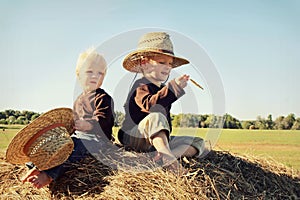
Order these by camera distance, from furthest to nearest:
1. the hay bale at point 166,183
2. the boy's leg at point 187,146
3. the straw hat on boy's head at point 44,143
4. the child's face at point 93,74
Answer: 1. the child's face at point 93,74
2. the boy's leg at point 187,146
3. the straw hat on boy's head at point 44,143
4. the hay bale at point 166,183

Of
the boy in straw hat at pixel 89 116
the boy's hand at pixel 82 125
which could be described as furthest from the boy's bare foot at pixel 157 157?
the boy's hand at pixel 82 125

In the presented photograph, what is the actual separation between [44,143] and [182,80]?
40.5 inches

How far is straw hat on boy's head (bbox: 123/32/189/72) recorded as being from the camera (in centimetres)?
319

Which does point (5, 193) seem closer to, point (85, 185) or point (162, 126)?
point (85, 185)

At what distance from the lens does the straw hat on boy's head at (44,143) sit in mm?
2746

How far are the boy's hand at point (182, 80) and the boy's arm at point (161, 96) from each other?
20mm

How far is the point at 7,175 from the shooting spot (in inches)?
128

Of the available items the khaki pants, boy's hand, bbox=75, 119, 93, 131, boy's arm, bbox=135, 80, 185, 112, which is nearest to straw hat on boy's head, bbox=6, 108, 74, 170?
boy's hand, bbox=75, 119, 93, 131

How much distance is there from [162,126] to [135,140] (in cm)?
30

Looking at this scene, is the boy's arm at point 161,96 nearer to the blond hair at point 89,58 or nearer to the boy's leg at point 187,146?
the boy's leg at point 187,146

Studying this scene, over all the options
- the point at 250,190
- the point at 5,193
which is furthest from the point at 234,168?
the point at 5,193

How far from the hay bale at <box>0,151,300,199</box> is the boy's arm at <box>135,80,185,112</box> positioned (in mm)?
453

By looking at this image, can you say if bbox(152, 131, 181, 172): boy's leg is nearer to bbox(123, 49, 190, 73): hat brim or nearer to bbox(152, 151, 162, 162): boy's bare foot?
bbox(152, 151, 162, 162): boy's bare foot

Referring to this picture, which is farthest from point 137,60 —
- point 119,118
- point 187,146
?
point 187,146
